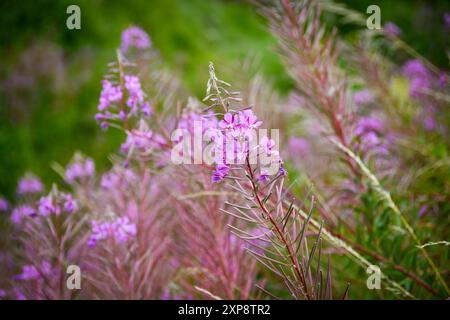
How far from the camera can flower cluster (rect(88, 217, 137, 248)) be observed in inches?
30.8

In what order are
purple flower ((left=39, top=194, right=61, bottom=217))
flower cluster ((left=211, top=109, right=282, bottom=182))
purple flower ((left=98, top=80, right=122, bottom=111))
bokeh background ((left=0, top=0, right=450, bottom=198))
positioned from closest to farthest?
1. flower cluster ((left=211, top=109, right=282, bottom=182))
2. purple flower ((left=98, top=80, right=122, bottom=111))
3. purple flower ((left=39, top=194, right=61, bottom=217))
4. bokeh background ((left=0, top=0, right=450, bottom=198))

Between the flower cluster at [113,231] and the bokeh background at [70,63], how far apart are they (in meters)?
1.53

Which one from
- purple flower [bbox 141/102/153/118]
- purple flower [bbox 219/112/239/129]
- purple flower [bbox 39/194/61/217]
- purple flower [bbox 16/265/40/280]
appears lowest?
purple flower [bbox 16/265/40/280]

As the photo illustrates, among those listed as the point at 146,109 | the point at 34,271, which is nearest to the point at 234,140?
the point at 146,109

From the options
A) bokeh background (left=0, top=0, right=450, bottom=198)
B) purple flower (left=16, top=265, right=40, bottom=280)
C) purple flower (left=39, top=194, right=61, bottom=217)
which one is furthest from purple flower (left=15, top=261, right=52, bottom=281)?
bokeh background (left=0, top=0, right=450, bottom=198)

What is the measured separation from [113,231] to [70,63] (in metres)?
2.90

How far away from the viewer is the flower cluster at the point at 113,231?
2.57 feet

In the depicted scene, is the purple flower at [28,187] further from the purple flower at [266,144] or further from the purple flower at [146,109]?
the purple flower at [266,144]

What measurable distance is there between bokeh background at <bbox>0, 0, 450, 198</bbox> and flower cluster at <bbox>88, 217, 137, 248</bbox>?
1533 millimetres

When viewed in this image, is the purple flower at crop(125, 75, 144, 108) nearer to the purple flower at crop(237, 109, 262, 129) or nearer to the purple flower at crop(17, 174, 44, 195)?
the purple flower at crop(237, 109, 262, 129)

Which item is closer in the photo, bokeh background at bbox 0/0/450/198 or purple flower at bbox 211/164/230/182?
purple flower at bbox 211/164/230/182

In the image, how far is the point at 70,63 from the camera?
3330 millimetres

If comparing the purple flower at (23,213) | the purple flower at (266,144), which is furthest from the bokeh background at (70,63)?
the purple flower at (266,144)

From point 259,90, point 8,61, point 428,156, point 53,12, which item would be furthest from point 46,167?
point 428,156
